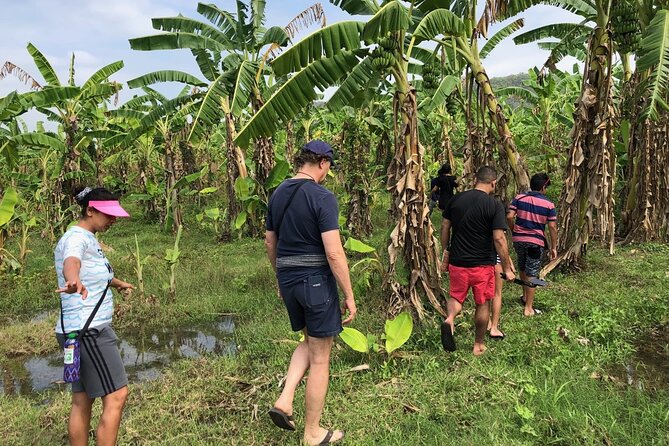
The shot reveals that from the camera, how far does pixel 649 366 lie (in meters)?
3.62

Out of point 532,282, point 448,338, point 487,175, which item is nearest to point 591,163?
point 532,282

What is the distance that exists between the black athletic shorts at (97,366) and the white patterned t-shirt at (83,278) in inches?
2.9

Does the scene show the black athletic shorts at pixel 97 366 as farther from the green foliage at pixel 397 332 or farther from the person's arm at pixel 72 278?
the green foliage at pixel 397 332

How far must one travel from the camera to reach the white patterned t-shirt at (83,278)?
8.35 ft

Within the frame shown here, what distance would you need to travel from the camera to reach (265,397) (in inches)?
141

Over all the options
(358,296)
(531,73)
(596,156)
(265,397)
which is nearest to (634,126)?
(596,156)

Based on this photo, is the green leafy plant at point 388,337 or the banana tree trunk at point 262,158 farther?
the banana tree trunk at point 262,158

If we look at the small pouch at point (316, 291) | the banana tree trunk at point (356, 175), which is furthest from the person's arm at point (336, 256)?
the banana tree trunk at point (356, 175)

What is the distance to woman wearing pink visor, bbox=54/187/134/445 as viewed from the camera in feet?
8.34

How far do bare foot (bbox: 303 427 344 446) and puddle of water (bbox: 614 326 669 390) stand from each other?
223 centimetres

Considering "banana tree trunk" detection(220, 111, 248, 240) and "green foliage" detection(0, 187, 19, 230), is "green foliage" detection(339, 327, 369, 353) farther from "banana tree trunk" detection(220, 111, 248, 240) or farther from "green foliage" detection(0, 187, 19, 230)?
"banana tree trunk" detection(220, 111, 248, 240)

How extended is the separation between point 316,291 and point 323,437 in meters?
0.94

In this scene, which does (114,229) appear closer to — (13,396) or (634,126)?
(13,396)

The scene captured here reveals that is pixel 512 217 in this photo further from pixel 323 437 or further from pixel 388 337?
pixel 323 437
